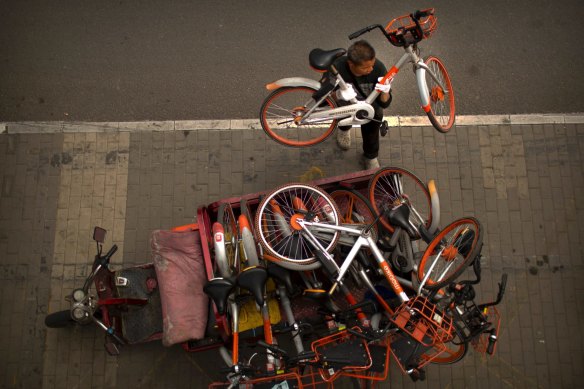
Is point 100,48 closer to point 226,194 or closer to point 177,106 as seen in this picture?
point 177,106

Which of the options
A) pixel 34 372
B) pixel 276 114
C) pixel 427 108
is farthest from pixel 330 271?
pixel 34 372

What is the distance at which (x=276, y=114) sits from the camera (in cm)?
754

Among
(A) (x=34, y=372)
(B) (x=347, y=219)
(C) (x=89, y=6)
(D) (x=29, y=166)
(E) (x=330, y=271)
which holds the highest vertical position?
(C) (x=89, y=6)

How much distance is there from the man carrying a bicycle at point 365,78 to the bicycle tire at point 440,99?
2.17 feet

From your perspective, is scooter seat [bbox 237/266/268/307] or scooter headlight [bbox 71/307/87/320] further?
scooter headlight [bbox 71/307/87/320]

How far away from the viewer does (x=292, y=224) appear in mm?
6051

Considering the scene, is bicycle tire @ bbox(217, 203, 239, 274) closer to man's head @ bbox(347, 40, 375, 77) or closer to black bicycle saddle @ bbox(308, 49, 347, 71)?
black bicycle saddle @ bbox(308, 49, 347, 71)

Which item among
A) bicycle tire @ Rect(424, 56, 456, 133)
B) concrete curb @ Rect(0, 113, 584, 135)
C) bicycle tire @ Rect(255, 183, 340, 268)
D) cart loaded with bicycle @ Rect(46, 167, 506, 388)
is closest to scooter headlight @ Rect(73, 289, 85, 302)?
cart loaded with bicycle @ Rect(46, 167, 506, 388)

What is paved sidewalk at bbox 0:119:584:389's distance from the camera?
704cm

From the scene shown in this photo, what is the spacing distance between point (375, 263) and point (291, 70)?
3624 mm

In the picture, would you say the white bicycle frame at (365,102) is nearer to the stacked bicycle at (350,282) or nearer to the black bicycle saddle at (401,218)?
the stacked bicycle at (350,282)

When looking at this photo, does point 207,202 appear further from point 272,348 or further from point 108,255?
point 272,348

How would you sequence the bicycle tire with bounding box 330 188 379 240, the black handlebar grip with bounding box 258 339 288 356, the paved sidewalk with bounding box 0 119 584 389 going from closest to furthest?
the black handlebar grip with bounding box 258 339 288 356, the bicycle tire with bounding box 330 188 379 240, the paved sidewalk with bounding box 0 119 584 389

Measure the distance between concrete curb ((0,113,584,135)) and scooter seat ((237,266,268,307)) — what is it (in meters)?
2.95
